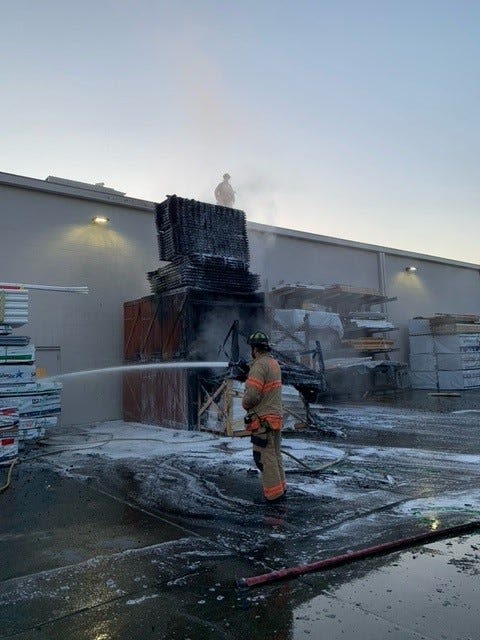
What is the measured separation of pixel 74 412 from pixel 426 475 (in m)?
9.65

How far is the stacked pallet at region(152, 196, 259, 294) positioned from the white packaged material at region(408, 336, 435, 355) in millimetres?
12747

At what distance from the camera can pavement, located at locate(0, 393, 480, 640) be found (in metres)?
2.77

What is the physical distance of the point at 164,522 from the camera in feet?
15.0

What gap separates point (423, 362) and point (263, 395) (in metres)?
19.0

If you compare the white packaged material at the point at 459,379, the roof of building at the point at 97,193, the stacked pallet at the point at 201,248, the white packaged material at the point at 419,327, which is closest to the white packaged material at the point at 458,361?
the white packaged material at the point at 459,379

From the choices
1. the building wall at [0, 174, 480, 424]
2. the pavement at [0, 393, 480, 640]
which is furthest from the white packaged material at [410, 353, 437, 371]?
the pavement at [0, 393, 480, 640]

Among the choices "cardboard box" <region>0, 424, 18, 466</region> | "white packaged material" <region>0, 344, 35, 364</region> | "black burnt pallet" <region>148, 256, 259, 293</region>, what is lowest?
"cardboard box" <region>0, 424, 18, 466</region>

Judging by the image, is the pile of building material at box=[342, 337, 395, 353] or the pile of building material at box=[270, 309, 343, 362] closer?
the pile of building material at box=[270, 309, 343, 362]

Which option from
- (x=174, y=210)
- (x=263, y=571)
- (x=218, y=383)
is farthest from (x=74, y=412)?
(x=263, y=571)

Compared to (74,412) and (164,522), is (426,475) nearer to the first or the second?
(164,522)

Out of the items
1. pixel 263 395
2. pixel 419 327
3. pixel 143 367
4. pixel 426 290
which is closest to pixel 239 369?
pixel 263 395

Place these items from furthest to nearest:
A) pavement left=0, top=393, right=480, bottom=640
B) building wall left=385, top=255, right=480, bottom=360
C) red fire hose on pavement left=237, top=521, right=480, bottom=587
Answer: building wall left=385, top=255, right=480, bottom=360 < red fire hose on pavement left=237, top=521, right=480, bottom=587 < pavement left=0, top=393, right=480, bottom=640

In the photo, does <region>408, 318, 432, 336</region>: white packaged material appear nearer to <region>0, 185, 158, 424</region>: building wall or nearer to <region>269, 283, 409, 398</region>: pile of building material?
<region>269, 283, 409, 398</region>: pile of building material

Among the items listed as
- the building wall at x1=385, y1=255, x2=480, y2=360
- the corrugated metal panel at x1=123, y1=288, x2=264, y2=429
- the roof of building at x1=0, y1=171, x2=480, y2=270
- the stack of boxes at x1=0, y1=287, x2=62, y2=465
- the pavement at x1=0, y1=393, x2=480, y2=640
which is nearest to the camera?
the pavement at x1=0, y1=393, x2=480, y2=640
